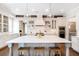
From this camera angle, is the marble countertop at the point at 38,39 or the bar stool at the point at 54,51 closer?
the marble countertop at the point at 38,39

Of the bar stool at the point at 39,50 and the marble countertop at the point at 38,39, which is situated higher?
the marble countertop at the point at 38,39

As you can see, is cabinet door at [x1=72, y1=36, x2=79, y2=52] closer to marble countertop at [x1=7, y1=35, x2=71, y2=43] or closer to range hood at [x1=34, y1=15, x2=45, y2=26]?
marble countertop at [x1=7, y1=35, x2=71, y2=43]

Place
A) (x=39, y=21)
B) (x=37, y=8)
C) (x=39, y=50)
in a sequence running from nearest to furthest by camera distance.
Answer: (x=39, y=50)
(x=37, y=8)
(x=39, y=21)

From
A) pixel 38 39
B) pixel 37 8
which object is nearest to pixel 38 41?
pixel 38 39

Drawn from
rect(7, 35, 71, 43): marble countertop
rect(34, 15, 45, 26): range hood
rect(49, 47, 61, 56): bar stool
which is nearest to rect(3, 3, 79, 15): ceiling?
rect(34, 15, 45, 26): range hood

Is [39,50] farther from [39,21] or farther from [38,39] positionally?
[39,21]

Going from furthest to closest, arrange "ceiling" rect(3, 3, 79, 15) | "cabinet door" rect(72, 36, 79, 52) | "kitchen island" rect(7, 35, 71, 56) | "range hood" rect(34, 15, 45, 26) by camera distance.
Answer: "cabinet door" rect(72, 36, 79, 52) < "range hood" rect(34, 15, 45, 26) < "ceiling" rect(3, 3, 79, 15) < "kitchen island" rect(7, 35, 71, 56)

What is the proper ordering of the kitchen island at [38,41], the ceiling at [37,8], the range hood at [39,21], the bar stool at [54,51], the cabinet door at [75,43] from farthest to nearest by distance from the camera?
the cabinet door at [75,43]
the range hood at [39,21]
the ceiling at [37,8]
the bar stool at [54,51]
the kitchen island at [38,41]

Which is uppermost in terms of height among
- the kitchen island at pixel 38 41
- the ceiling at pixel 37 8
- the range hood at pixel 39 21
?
the ceiling at pixel 37 8

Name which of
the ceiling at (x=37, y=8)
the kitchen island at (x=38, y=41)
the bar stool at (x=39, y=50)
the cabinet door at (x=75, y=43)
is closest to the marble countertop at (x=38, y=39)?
the kitchen island at (x=38, y=41)

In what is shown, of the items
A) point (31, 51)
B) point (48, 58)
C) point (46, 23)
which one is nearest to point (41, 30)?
point (46, 23)

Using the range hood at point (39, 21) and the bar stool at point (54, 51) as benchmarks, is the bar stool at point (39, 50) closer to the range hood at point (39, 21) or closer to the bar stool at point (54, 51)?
the bar stool at point (54, 51)

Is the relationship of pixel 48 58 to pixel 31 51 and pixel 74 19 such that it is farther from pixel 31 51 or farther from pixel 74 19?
pixel 74 19

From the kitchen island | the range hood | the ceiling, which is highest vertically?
the ceiling
